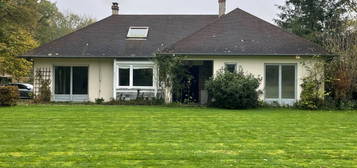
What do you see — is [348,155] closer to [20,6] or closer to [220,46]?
[220,46]

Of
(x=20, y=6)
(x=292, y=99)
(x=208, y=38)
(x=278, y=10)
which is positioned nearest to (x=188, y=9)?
(x=278, y=10)

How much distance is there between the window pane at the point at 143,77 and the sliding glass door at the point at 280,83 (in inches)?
232

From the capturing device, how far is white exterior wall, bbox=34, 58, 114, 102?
2011 centimetres

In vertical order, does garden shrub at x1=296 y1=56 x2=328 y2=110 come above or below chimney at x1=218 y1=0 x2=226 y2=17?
below

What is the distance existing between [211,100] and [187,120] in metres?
5.72

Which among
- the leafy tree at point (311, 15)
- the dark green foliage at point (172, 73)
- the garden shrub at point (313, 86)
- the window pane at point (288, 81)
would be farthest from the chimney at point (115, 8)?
the leafy tree at point (311, 15)

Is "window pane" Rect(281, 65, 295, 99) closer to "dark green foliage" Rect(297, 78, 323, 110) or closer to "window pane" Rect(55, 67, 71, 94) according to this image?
"dark green foliage" Rect(297, 78, 323, 110)

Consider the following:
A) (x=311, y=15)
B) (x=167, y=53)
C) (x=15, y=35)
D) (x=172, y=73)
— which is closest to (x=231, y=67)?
(x=172, y=73)

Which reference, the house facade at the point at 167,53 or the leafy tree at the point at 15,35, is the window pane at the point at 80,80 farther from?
the leafy tree at the point at 15,35

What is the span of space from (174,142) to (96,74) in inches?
512

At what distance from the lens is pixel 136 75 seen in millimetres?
19500

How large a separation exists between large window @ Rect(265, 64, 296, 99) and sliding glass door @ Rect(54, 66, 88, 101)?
969 cm

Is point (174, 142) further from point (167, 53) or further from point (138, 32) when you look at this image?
point (138, 32)

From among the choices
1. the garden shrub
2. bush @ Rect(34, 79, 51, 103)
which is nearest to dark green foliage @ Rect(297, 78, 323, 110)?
the garden shrub
